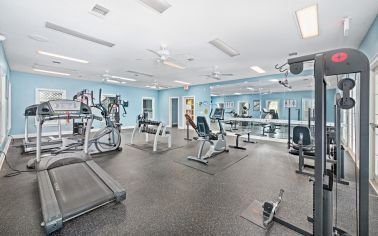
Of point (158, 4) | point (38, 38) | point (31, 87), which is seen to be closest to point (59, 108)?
point (38, 38)

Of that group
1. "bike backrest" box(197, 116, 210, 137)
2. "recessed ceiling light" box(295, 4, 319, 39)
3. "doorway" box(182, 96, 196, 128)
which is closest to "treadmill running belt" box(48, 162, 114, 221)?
"bike backrest" box(197, 116, 210, 137)

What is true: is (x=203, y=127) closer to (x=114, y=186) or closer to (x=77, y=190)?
(x=114, y=186)

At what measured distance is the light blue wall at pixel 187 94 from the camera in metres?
9.09

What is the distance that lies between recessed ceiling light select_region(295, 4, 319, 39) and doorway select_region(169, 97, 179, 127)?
836 cm

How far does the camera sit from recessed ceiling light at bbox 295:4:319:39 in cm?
241

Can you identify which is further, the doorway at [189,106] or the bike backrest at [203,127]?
the doorway at [189,106]

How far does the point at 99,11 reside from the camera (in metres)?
2.50

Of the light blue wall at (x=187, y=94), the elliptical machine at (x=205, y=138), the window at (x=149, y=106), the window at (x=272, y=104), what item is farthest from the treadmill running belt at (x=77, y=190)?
the window at (x=149, y=106)

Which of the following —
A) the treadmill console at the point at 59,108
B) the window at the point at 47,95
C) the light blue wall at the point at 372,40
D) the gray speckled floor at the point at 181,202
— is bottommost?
the gray speckled floor at the point at 181,202

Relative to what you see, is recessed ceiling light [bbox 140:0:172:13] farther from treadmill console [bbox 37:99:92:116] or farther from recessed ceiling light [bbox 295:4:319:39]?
treadmill console [bbox 37:99:92:116]

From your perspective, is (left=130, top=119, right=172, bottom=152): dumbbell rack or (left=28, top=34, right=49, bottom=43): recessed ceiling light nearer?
(left=28, top=34, right=49, bottom=43): recessed ceiling light

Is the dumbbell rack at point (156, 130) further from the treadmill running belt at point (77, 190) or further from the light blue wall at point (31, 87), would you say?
the light blue wall at point (31, 87)

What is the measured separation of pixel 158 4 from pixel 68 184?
2.84 m

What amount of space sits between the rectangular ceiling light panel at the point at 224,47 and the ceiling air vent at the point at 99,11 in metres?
2.07
